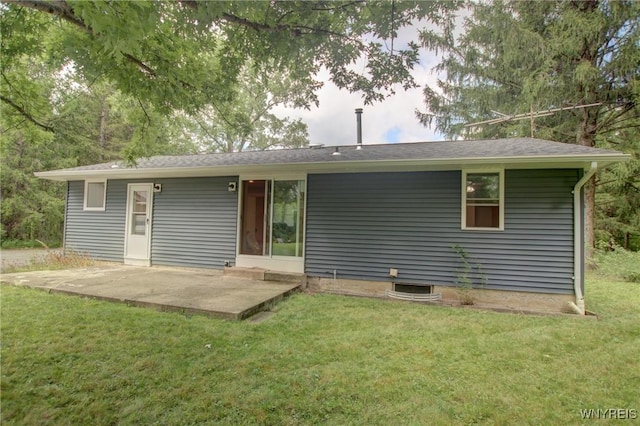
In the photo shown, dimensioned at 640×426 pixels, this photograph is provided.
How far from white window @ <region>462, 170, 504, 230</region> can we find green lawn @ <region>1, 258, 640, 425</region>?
166 centimetres

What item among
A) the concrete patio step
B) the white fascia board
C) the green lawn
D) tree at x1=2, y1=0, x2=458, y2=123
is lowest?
the green lawn

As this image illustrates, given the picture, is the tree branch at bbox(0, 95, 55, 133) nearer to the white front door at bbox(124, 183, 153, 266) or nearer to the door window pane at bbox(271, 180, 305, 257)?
the white front door at bbox(124, 183, 153, 266)

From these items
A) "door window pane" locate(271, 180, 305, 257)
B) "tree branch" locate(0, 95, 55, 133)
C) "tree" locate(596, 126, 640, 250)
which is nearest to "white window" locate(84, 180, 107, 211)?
"tree branch" locate(0, 95, 55, 133)

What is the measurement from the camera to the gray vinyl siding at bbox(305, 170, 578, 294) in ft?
16.5

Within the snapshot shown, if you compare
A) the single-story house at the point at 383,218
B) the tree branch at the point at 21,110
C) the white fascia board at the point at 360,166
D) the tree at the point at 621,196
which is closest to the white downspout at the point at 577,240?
the single-story house at the point at 383,218

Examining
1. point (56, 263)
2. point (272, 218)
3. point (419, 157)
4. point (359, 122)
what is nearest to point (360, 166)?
point (419, 157)

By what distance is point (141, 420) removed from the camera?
81.7 inches

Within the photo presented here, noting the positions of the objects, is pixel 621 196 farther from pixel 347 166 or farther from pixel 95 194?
pixel 95 194

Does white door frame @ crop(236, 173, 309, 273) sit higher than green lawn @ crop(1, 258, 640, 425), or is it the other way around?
white door frame @ crop(236, 173, 309, 273)

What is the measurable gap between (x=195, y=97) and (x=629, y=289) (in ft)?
31.3

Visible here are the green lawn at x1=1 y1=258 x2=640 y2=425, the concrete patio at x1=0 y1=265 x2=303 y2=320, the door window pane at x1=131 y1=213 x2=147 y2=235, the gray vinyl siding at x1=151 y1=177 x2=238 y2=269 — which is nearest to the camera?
the green lawn at x1=1 y1=258 x2=640 y2=425

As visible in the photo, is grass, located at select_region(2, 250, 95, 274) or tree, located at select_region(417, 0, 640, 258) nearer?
grass, located at select_region(2, 250, 95, 274)

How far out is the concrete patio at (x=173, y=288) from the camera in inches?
172

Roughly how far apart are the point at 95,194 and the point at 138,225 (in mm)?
1740
